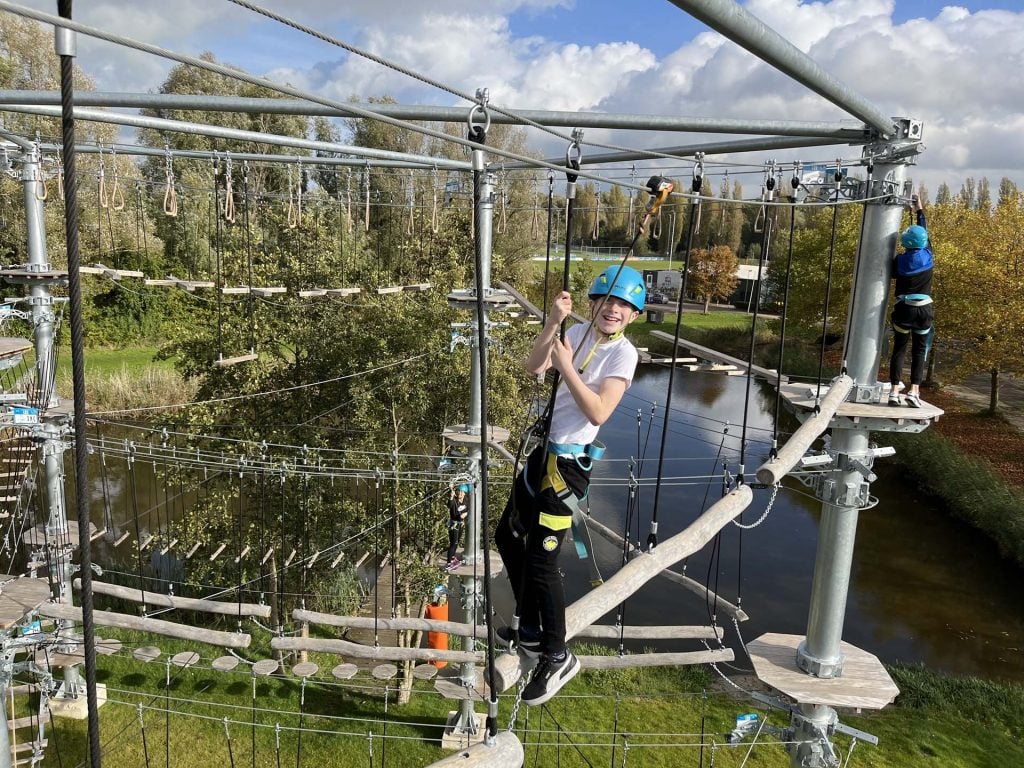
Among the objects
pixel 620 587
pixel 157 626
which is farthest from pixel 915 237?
pixel 157 626

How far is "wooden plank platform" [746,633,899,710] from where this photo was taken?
3264 millimetres

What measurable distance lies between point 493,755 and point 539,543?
21.9 inches

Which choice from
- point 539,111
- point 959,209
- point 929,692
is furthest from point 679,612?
point 959,209

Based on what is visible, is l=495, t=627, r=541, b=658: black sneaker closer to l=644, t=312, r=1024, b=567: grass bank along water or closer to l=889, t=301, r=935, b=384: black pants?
l=889, t=301, r=935, b=384: black pants

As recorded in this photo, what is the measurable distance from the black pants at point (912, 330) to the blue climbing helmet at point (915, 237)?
310mm

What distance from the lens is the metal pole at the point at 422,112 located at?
2.48m

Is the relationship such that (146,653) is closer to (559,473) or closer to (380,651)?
(380,651)

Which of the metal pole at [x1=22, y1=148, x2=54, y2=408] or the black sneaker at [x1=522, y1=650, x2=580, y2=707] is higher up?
the metal pole at [x1=22, y1=148, x2=54, y2=408]

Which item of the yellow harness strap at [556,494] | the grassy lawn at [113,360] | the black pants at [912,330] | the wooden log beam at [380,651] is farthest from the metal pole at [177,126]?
the grassy lawn at [113,360]

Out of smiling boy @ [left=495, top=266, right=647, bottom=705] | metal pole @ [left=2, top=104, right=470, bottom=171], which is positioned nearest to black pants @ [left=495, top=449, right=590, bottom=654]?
smiling boy @ [left=495, top=266, right=647, bottom=705]

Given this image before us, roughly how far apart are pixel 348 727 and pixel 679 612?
4.88 m

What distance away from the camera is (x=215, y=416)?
863 cm

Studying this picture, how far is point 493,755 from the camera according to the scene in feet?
5.77

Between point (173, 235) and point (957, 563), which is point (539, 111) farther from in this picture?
point (173, 235)
